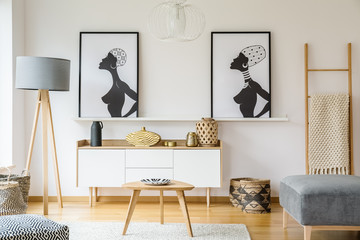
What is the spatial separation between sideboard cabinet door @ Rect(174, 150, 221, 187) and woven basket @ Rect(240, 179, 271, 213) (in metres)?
0.29

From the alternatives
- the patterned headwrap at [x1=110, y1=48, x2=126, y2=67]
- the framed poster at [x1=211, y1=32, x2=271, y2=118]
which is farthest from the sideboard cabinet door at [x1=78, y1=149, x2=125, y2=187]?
the framed poster at [x1=211, y1=32, x2=271, y2=118]

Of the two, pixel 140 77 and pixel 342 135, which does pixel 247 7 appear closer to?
pixel 140 77

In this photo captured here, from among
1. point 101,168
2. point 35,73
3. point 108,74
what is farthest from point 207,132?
point 35,73

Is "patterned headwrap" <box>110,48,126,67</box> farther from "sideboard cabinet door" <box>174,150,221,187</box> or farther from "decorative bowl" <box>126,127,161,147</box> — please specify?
"sideboard cabinet door" <box>174,150,221,187</box>

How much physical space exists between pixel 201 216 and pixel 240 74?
1.64 meters

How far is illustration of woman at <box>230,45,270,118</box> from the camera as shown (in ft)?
15.5

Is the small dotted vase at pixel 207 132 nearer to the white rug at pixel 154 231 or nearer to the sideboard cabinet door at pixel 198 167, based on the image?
the sideboard cabinet door at pixel 198 167

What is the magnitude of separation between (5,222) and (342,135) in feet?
11.6

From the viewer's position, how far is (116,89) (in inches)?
188

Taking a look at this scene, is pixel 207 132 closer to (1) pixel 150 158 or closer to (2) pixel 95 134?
(1) pixel 150 158

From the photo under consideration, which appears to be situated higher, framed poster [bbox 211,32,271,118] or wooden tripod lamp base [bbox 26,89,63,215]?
framed poster [bbox 211,32,271,118]

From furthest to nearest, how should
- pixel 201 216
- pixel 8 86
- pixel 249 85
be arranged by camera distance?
pixel 249 85, pixel 8 86, pixel 201 216

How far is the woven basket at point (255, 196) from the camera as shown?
13.8 feet

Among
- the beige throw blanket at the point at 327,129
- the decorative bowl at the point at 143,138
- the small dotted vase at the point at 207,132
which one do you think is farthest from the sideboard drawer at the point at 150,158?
the beige throw blanket at the point at 327,129
